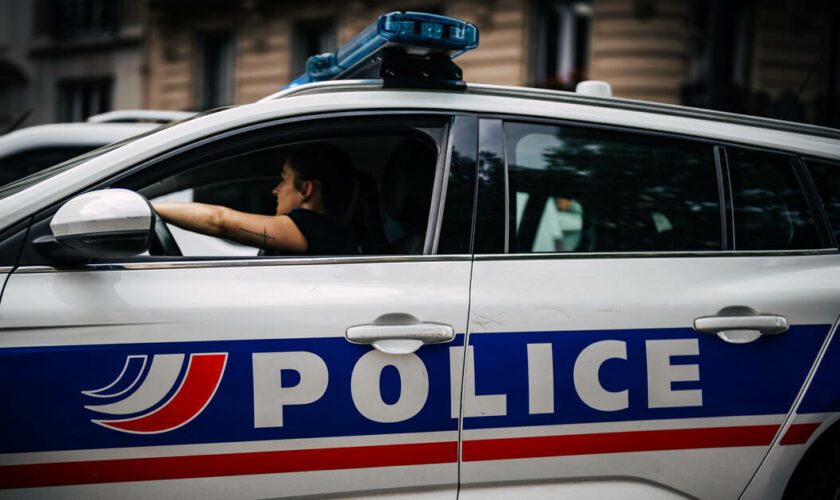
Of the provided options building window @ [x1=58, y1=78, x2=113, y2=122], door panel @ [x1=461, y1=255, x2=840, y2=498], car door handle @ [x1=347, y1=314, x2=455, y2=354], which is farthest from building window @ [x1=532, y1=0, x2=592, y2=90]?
car door handle @ [x1=347, y1=314, x2=455, y2=354]

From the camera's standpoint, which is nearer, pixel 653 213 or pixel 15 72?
pixel 653 213

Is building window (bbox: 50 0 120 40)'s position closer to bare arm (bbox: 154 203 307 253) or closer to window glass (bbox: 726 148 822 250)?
bare arm (bbox: 154 203 307 253)

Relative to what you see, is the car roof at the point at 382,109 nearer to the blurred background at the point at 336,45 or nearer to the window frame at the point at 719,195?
the window frame at the point at 719,195

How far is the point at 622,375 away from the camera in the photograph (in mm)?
1953

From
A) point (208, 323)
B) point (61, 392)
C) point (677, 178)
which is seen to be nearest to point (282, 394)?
point (208, 323)

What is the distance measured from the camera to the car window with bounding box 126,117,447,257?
6.83 feet

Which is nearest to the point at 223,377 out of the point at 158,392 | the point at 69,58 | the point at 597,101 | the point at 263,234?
the point at 158,392

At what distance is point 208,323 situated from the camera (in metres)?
1.84

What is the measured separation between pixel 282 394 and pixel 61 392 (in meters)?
0.49

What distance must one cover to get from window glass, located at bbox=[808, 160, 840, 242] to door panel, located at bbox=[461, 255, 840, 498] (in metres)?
0.27

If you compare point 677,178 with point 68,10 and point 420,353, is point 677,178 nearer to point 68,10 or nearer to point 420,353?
point 420,353

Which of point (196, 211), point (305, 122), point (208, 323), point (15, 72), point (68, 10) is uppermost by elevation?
point (68, 10)

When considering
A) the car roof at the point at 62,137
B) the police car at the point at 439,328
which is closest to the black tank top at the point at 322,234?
the police car at the point at 439,328

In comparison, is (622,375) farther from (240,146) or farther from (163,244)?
(163,244)
